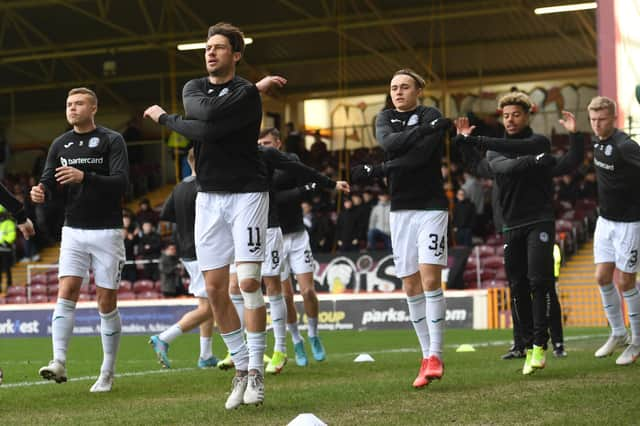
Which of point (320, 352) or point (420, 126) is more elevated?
point (420, 126)

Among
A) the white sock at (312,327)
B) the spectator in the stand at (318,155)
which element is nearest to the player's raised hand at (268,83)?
the white sock at (312,327)

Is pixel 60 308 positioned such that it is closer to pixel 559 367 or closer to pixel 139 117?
pixel 559 367

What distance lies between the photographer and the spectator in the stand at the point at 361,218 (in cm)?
2791

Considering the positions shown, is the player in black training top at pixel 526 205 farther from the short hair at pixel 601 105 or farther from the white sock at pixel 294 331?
the white sock at pixel 294 331

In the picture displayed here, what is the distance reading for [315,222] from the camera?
28.6 metres

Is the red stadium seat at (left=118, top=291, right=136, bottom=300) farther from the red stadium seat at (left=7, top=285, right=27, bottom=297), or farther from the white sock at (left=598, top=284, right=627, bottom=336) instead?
the white sock at (left=598, top=284, right=627, bottom=336)

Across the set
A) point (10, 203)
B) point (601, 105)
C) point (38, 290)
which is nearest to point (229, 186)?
point (10, 203)

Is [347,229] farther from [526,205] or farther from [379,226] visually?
[526,205]

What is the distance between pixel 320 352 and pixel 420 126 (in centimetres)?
407

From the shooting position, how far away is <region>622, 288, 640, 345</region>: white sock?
10.2 m

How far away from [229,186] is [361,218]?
20.8 meters

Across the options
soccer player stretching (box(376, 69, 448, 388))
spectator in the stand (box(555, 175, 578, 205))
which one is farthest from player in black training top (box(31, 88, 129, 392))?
spectator in the stand (box(555, 175, 578, 205))

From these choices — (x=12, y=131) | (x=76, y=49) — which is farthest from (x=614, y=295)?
(x=12, y=131)

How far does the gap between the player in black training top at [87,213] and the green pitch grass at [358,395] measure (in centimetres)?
71
